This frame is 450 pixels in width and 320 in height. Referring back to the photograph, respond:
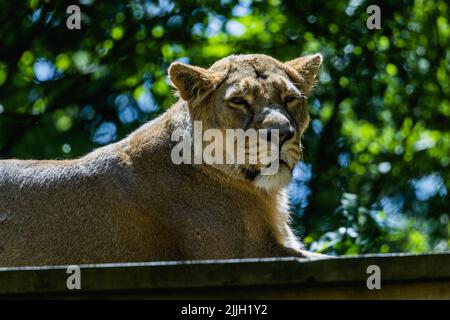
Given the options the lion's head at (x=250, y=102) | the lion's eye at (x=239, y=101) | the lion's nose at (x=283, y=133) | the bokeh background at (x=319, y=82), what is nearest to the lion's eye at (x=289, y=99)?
the lion's head at (x=250, y=102)

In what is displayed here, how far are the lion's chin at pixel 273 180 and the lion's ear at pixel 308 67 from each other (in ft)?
3.72

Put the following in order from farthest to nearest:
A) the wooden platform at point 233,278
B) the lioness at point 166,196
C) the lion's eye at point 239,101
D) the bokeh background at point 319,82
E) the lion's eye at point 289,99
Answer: the bokeh background at point 319,82, the lion's eye at point 289,99, the lion's eye at point 239,101, the lioness at point 166,196, the wooden platform at point 233,278

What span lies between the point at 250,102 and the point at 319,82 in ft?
23.4

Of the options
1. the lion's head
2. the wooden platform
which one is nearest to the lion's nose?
the lion's head

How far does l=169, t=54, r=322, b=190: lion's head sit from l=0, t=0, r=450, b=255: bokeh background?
18.3 feet

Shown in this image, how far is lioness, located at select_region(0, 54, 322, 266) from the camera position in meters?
7.48

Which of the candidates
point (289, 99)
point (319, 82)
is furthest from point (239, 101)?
point (319, 82)

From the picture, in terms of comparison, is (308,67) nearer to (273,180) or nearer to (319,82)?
(273,180)

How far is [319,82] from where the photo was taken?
14.9 m

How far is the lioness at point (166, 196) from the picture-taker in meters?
7.48

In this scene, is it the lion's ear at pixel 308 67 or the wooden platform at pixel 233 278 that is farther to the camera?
the lion's ear at pixel 308 67

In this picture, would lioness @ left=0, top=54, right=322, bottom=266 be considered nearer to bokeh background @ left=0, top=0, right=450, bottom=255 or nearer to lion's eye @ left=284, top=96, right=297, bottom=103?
lion's eye @ left=284, top=96, right=297, bottom=103

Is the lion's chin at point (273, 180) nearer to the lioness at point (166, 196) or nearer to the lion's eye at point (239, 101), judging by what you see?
the lioness at point (166, 196)
